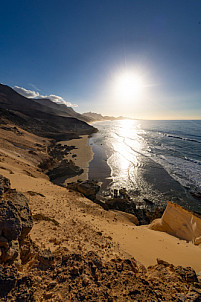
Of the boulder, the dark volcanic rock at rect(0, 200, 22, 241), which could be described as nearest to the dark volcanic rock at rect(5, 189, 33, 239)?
the boulder

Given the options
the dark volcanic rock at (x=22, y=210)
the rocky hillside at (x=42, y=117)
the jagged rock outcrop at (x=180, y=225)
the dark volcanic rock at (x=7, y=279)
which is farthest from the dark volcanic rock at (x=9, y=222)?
the rocky hillside at (x=42, y=117)

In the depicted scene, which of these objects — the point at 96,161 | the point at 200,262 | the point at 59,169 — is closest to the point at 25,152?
→ the point at 59,169

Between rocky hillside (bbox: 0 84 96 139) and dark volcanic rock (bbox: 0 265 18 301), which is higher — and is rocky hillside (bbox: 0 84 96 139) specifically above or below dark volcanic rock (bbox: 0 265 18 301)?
above

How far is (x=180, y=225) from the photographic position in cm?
721

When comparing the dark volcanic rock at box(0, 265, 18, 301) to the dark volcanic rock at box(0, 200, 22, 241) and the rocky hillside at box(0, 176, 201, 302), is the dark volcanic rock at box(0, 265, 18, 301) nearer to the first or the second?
the rocky hillside at box(0, 176, 201, 302)

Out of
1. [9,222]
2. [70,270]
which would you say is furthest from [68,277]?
[9,222]

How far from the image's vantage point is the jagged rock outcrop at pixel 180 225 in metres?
6.84

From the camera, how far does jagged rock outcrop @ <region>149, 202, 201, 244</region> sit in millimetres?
6840

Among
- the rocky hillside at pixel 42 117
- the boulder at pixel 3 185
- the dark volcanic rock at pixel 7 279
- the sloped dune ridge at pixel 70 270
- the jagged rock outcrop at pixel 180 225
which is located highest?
the rocky hillside at pixel 42 117

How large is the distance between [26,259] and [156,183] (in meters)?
15.8

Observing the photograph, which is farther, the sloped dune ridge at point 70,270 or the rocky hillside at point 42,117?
the rocky hillside at point 42,117

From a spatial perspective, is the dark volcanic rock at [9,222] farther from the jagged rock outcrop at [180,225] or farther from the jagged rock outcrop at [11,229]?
the jagged rock outcrop at [180,225]

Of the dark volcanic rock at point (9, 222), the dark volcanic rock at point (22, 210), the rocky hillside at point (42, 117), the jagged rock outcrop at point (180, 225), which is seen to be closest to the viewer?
the dark volcanic rock at point (9, 222)

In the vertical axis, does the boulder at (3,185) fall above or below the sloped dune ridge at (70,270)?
above
